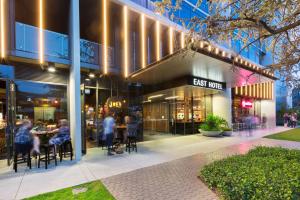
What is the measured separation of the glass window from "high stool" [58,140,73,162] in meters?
2.05

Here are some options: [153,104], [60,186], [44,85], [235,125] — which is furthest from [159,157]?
[235,125]

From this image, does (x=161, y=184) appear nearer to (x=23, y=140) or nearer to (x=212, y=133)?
(x=23, y=140)

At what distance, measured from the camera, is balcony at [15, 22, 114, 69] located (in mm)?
7875

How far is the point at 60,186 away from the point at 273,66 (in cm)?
653

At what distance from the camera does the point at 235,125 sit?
59.6ft

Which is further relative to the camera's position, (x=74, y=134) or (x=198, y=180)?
(x=74, y=134)

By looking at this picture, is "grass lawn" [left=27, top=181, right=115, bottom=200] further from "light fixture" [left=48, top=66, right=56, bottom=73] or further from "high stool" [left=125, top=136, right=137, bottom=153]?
"light fixture" [left=48, top=66, right=56, bottom=73]

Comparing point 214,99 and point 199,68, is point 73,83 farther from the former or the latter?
point 214,99

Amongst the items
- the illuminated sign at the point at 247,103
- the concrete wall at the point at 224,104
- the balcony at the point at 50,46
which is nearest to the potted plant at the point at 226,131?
the concrete wall at the point at 224,104

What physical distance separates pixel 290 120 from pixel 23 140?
28.6 metres

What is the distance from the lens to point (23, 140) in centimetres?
675

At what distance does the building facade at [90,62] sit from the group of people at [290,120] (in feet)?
51.9

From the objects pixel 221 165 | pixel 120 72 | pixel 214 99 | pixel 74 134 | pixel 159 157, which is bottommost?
pixel 159 157

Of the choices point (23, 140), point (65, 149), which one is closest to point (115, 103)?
point (65, 149)
